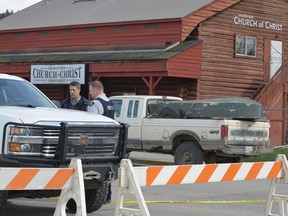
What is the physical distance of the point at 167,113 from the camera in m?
19.0

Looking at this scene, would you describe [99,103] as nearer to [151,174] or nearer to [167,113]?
[151,174]

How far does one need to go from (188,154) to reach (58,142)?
9431mm

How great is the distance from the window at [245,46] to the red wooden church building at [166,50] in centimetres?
5

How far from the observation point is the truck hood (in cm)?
913

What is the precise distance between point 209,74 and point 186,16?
3.22 metres

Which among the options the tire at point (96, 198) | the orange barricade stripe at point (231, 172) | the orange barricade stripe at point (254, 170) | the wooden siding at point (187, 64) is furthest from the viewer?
the wooden siding at point (187, 64)

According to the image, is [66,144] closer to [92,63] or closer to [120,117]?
[120,117]

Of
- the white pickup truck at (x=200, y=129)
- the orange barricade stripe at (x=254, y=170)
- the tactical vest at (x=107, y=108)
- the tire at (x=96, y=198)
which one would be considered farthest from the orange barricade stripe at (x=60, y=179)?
the white pickup truck at (x=200, y=129)

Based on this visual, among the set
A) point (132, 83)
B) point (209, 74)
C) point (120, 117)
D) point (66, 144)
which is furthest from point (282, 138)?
point (66, 144)

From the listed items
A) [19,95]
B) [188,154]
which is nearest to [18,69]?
[188,154]

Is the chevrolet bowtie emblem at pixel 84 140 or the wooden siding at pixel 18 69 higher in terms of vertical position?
the wooden siding at pixel 18 69

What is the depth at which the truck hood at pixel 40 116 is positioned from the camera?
913cm

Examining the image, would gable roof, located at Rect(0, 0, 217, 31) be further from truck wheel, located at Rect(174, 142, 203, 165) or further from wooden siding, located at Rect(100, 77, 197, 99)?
truck wheel, located at Rect(174, 142, 203, 165)

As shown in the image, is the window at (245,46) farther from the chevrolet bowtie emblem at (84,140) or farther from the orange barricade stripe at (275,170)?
the chevrolet bowtie emblem at (84,140)
